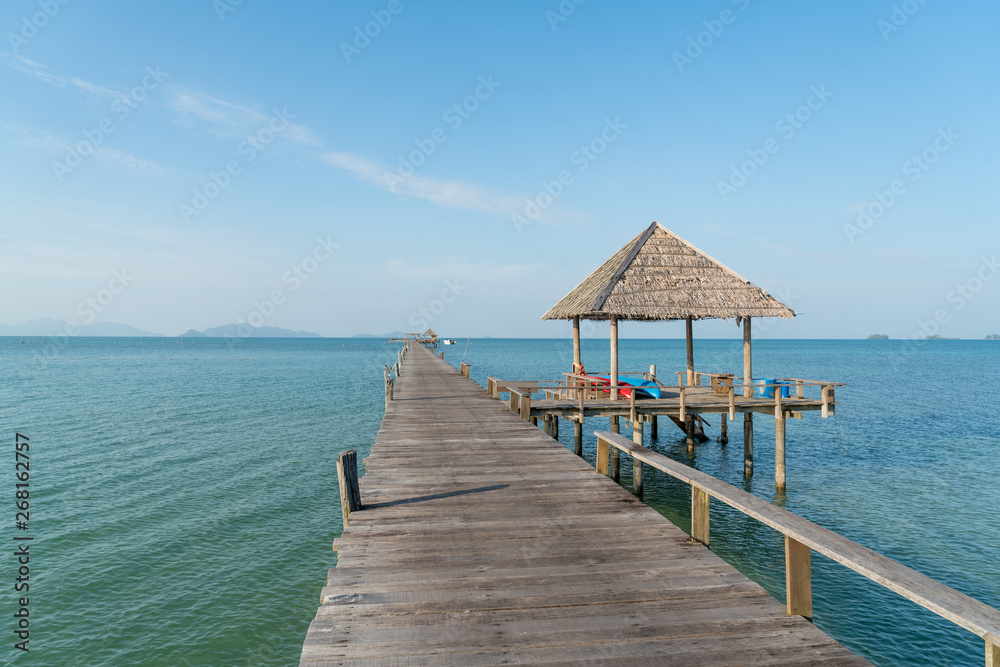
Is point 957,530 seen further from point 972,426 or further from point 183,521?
point 972,426

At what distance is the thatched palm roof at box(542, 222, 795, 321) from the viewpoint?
1647cm

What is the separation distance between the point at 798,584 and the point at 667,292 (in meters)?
13.8

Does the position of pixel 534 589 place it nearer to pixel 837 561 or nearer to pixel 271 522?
pixel 837 561

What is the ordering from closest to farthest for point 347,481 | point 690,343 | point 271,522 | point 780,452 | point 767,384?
point 347,481 < point 271,522 < point 780,452 < point 767,384 < point 690,343

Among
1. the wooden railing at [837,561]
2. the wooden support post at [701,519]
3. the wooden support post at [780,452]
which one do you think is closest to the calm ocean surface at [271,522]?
the wooden support post at [780,452]

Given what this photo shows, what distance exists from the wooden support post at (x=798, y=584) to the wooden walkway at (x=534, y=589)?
9 centimetres

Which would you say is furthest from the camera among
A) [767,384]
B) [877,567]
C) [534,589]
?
[767,384]

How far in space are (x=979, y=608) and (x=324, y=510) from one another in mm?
12312

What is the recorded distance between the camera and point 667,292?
17047 millimetres

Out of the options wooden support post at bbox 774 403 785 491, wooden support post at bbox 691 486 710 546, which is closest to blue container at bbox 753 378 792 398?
wooden support post at bbox 774 403 785 491

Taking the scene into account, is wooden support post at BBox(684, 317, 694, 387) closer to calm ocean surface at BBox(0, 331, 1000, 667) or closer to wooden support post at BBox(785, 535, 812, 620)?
calm ocean surface at BBox(0, 331, 1000, 667)

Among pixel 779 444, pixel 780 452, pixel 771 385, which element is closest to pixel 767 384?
pixel 771 385

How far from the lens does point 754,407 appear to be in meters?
16.0

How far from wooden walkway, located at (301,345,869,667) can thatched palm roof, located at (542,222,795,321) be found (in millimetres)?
9711
